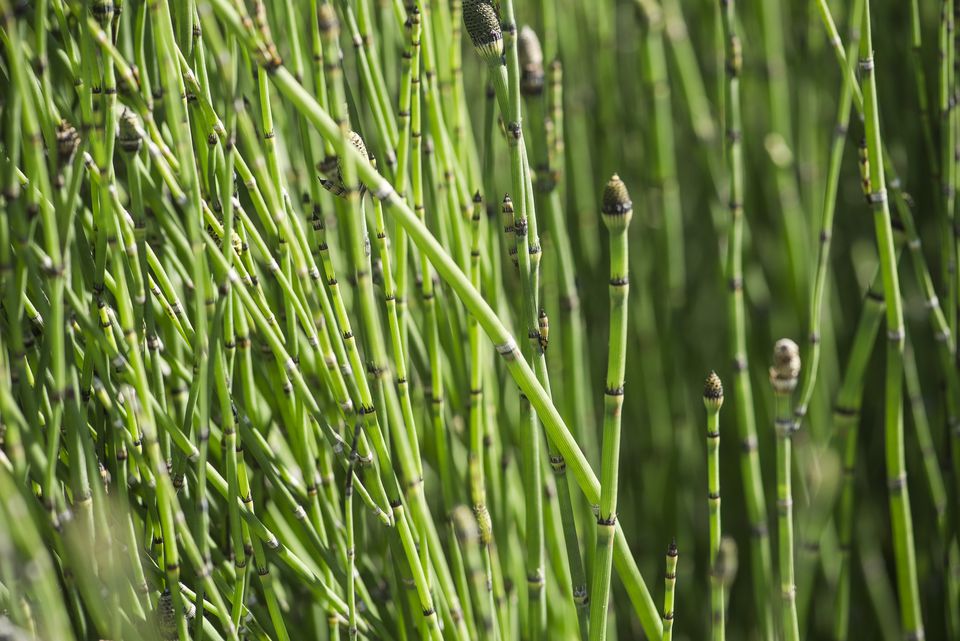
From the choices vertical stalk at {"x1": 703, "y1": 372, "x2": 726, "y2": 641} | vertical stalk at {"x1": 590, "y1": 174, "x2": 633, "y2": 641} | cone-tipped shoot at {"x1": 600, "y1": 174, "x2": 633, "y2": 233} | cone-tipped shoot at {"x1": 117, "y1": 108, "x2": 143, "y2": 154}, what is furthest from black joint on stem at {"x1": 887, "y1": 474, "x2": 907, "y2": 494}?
cone-tipped shoot at {"x1": 117, "y1": 108, "x2": 143, "y2": 154}

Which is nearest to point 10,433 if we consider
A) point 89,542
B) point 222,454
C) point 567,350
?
point 89,542

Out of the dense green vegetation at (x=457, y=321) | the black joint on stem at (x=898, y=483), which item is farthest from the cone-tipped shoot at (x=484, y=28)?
the black joint on stem at (x=898, y=483)

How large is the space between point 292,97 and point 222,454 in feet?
1.14

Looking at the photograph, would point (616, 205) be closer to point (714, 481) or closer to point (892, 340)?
point (714, 481)

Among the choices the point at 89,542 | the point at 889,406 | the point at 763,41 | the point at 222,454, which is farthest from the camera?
the point at 763,41

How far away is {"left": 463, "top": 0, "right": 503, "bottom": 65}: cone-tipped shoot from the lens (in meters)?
0.55

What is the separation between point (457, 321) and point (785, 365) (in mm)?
306

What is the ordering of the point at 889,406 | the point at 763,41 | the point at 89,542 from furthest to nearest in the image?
the point at 763,41 → the point at 889,406 → the point at 89,542

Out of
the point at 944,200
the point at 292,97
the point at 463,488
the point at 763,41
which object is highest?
the point at 763,41

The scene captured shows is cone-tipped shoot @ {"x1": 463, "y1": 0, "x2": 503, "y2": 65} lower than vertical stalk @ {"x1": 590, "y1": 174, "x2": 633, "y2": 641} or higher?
higher

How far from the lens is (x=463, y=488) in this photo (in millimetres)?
793

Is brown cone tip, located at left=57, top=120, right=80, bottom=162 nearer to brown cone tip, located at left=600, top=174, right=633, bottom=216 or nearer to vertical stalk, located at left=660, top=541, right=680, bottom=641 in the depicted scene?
brown cone tip, located at left=600, top=174, right=633, bottom=216

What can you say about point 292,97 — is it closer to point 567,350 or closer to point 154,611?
point 154,611

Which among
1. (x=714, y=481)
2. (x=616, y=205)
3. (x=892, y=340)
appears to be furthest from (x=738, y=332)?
(x=616, y=205)
